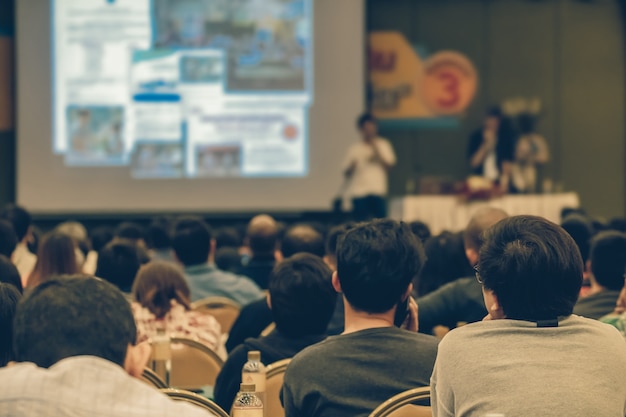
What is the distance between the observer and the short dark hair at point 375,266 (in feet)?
8.98

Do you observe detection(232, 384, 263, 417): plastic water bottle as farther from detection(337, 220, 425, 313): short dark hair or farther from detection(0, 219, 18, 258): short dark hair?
detection(0, 219, 18, 258): short dark hair

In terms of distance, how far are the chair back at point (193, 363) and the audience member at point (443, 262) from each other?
4.04ft

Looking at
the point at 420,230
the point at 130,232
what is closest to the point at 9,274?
the point at 420,230

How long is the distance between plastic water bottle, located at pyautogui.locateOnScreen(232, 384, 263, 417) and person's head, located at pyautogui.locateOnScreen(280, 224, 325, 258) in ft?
9.39

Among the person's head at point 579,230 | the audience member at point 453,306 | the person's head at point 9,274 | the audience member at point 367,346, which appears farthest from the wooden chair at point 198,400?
the person's head at point 579,230

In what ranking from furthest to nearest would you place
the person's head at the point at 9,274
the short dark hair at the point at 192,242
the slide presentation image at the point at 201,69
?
1. the slide presentation image at the point at 201,69
2. the short dark hair at the point at 192,242
3. the person's head at the point at 9,274

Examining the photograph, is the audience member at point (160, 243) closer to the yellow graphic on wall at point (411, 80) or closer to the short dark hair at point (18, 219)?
the short dark hair at point (18, 219)

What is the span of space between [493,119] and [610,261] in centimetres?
741

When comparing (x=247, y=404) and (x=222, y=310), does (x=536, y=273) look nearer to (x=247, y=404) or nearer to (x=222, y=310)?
(x=247, y=404)

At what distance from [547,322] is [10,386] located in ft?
3.90

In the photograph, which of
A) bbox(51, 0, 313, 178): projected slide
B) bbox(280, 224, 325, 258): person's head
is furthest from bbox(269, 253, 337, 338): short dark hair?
bbox(51, 0, 313, 178): projected slide

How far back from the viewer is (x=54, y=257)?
16.0ft

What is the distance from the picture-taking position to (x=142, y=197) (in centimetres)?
1117

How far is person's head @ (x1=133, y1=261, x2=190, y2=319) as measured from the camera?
14.0 feet
